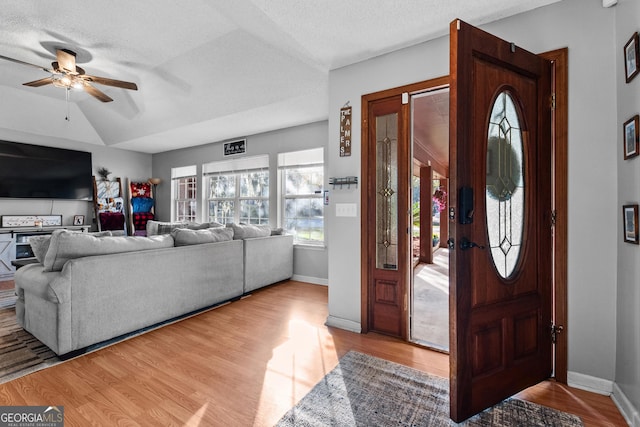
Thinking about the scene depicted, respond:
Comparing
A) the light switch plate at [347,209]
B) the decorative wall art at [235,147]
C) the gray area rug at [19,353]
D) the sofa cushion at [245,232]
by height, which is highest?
the decorative wall art at [235,147]

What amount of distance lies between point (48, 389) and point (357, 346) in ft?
7.15

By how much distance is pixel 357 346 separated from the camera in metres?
2.47

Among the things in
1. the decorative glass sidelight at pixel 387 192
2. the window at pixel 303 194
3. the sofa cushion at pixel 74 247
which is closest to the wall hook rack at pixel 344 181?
the decorative glass sidelight at pixel 387 192

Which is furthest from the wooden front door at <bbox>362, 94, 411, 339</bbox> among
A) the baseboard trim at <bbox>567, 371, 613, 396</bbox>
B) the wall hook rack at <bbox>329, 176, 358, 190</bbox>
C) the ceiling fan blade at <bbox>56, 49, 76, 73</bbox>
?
the ceiling fan blade at <bbox>56, 49, 76, 73</bbox>

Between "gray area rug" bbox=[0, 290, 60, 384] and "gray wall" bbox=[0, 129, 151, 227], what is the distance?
371 centimetres

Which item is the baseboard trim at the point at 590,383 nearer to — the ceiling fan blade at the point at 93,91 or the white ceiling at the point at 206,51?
the white ceiling at the point at 206,51

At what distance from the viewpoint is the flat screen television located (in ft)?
17.1

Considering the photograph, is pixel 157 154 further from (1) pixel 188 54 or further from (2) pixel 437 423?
(2) pixel 437 423

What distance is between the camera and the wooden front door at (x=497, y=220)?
155 centimetres

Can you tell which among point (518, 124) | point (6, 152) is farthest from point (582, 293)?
point (6, 152)

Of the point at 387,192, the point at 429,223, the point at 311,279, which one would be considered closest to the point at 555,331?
the point at 387,192

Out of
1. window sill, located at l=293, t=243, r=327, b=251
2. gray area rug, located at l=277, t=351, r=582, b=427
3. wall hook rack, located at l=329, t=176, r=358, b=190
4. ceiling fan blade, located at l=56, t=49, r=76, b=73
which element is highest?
ceiling fan blade, located at l=56, t=49, r=76, b=73

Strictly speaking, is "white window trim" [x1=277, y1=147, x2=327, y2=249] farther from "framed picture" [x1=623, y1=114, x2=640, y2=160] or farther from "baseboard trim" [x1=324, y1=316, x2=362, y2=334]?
"framed picture" [x1=623, y1=114, x2=640, y2=160]

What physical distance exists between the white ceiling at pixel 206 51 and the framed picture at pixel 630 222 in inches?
58.9
